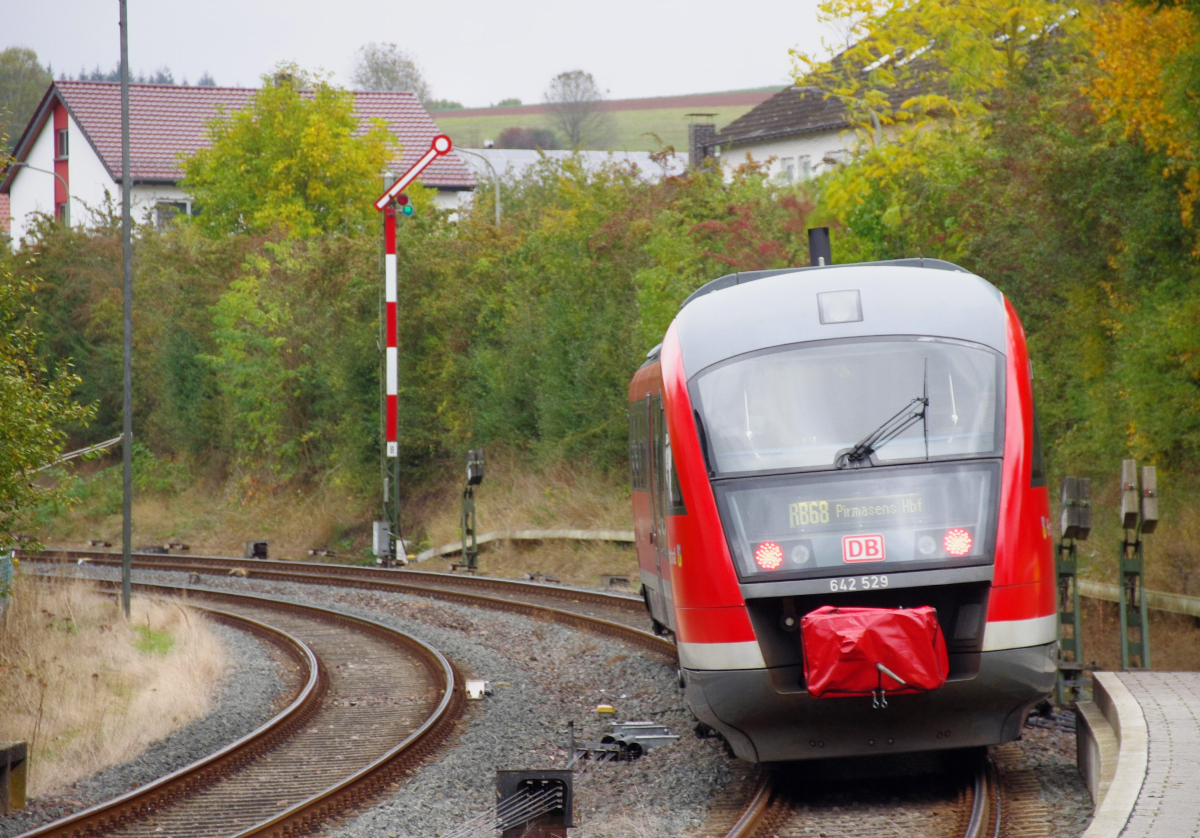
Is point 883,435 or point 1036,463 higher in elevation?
point 883,435

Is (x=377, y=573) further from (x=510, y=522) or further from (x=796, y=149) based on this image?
(x=796, y=149)

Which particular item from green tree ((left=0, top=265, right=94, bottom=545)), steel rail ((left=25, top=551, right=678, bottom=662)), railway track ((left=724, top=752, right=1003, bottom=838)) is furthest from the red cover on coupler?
green tree ((left=0, top=265, right=94, bottom=545))

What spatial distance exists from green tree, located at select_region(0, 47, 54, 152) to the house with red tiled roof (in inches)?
1330

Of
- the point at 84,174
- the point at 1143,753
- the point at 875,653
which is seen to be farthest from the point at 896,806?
the point at 84,174

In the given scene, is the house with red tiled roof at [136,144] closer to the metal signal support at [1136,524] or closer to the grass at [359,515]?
the grass at [359,515]

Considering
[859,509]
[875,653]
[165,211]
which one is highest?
[165,211]

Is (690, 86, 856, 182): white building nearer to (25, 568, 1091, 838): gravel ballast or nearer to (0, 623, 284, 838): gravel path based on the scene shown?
(25, 568, 1091, 838): gravel ballast

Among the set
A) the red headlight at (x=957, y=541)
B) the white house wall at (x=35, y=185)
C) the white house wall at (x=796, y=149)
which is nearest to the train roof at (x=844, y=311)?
the red headlight at (x=957, y=541)

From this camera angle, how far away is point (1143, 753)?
6863mm

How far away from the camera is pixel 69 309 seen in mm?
43844

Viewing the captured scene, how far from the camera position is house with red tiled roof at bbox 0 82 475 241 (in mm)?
53406

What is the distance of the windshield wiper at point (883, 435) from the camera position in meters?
7.75

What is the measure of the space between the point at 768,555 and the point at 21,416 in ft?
21.0

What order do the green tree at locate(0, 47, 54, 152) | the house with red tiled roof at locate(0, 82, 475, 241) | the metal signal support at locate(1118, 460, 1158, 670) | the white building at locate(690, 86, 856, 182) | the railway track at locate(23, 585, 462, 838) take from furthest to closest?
the green tree at locate(0, 47, 54, 152), the house with red tiled roof at locate(0, 82, 475, 241), the white building at locate(690, 86, 856, 182), the metal signal support at locate(1118, 460, 1158, 670), the railway track at locate(23, 585, 462, 838)
